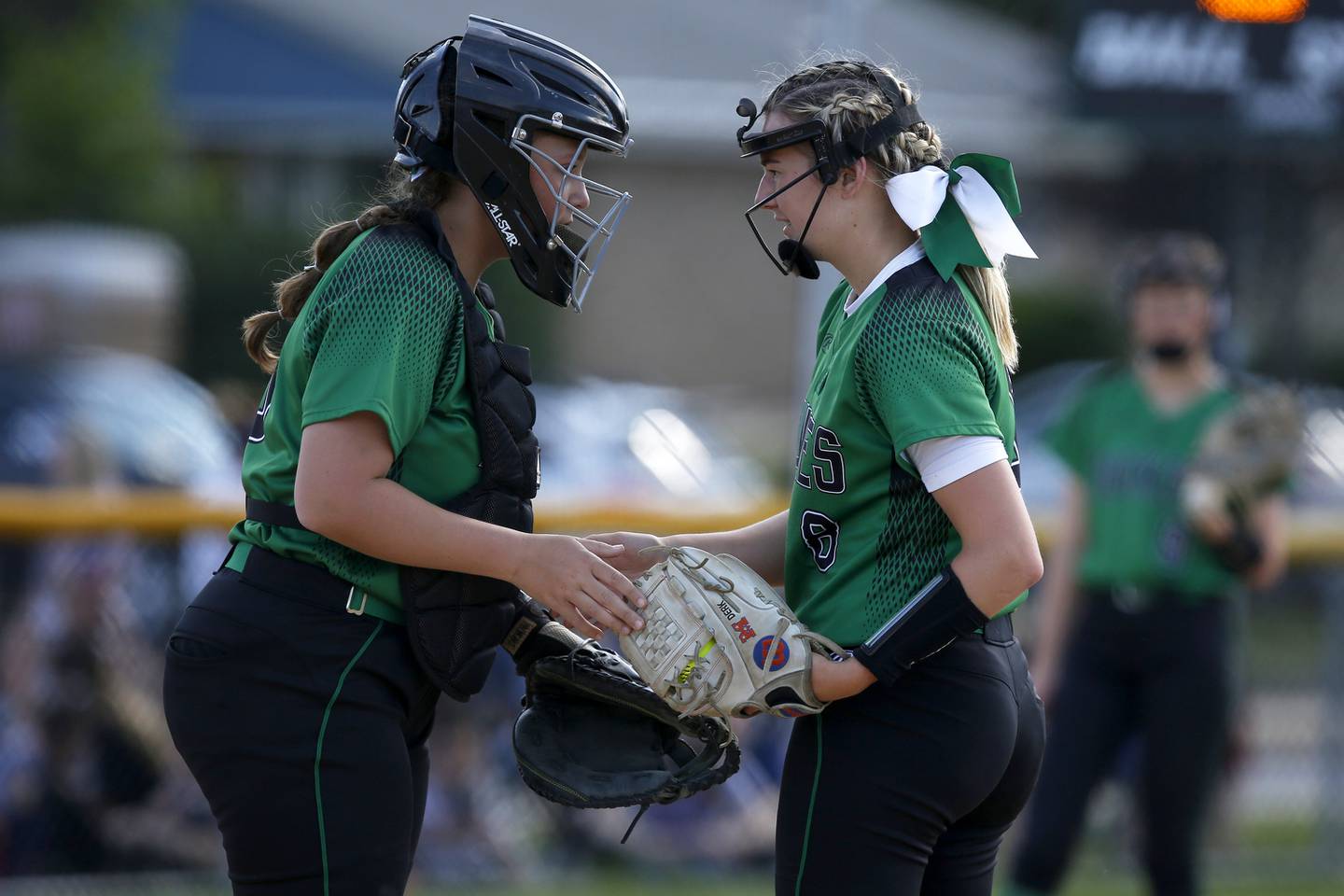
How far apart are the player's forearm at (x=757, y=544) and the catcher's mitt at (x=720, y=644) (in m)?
0.37

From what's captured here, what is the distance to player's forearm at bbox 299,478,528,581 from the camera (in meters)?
2.88

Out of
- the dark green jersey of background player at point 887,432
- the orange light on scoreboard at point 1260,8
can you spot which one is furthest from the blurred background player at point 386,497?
the orange light on scoreboard at point 1260,8

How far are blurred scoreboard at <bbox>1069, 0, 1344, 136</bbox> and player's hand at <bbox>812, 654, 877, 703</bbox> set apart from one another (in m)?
6.02

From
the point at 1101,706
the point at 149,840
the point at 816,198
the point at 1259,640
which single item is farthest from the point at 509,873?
the point at 816,198

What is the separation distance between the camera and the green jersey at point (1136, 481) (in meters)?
5.38

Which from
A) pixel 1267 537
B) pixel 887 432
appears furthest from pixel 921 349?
pixel 1267 537

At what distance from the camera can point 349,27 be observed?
24469mm

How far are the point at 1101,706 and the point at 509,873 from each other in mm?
2744

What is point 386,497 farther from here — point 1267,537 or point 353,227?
point 1267,537

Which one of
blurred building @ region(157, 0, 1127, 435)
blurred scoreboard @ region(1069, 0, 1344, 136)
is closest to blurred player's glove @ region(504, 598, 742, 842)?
blurred scoreboard @ region(1069, 0, 1344, 136)

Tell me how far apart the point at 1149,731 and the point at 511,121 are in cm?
322

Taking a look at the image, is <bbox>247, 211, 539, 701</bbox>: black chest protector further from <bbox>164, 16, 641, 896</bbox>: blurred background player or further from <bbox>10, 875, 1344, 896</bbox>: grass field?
<bbox>10, 875, 1344, 896</bbox>: grass field

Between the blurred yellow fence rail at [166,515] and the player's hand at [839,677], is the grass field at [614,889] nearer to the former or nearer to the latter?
the blurred yellow fence rail at [166,515]

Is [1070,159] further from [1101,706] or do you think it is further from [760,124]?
[760,124]
